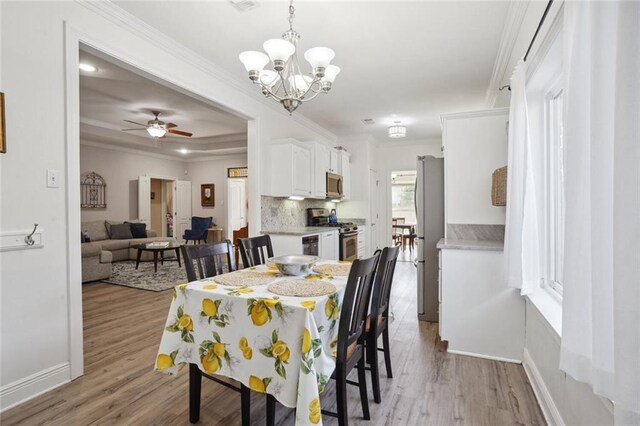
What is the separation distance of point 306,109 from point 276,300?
13.6 feet

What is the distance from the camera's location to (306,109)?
519cm

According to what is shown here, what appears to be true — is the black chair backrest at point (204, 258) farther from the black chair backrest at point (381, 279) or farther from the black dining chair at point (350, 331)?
the black chair backrest at point (381, 279)

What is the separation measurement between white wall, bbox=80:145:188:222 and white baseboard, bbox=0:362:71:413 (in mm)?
5996

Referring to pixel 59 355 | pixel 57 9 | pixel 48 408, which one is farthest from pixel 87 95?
pixel 48 408

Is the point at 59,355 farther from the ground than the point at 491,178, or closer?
closer

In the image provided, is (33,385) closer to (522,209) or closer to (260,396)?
(260,396)

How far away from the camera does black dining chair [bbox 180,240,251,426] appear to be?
1626 millimetres

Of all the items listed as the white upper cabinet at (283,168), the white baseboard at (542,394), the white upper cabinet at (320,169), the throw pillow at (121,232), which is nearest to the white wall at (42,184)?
the white upper cabinet at (283,168)

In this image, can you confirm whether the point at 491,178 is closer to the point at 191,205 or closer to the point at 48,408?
the point at 48,408

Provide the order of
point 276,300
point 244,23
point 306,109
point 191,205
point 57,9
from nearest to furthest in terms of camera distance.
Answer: point 276,300 → point 57,9 → point 244,23 → point 306,109 → point 191,205

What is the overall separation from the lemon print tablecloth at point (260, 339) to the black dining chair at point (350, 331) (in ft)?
0.21

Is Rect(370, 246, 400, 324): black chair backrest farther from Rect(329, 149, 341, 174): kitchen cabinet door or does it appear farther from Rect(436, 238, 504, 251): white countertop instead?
Rect(329, 149, 341, 174): kitchen cabinet door

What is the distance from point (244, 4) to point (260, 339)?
2.31 metres

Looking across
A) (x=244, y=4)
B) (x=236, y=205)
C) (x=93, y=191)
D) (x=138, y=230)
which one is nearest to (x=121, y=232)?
(x=138, y=230)
